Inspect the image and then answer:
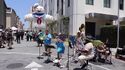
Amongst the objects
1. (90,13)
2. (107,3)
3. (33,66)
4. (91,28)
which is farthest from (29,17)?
(107,3)

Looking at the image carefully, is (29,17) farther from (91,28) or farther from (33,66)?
(91,28)

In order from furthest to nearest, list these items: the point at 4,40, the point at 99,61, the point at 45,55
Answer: the point at 4,40, the point at 45,55, the point at 99,61

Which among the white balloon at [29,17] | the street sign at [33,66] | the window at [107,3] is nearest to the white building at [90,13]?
the window at [107,3]

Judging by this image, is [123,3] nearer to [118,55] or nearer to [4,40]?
[4,40]

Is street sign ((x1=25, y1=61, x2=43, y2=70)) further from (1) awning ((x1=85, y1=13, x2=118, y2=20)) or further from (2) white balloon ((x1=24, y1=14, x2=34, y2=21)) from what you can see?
(1) awning ((x1=85, y1=13, x2=118, y2=20))

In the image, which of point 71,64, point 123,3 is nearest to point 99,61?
point 71,64

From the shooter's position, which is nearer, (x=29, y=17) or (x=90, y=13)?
(x=29, y=17)

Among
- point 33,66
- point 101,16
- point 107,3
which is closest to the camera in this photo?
point 33,66

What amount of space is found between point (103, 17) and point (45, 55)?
69.6 feet

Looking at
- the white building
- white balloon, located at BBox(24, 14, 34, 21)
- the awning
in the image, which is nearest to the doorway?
the white building

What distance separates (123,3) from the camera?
43.0 m

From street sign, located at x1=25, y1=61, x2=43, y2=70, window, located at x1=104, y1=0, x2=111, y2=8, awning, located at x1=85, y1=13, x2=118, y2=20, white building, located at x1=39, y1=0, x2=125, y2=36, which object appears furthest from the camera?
window, located at x1=104, y1=0, x2=111, y2=8

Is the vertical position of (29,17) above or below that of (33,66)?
above

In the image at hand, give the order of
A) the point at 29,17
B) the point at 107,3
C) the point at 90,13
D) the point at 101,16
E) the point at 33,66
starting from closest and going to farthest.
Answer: the point at 33,66
the point at 29,17
the point at 90,13
the point at 101,16
the point at 107,3
